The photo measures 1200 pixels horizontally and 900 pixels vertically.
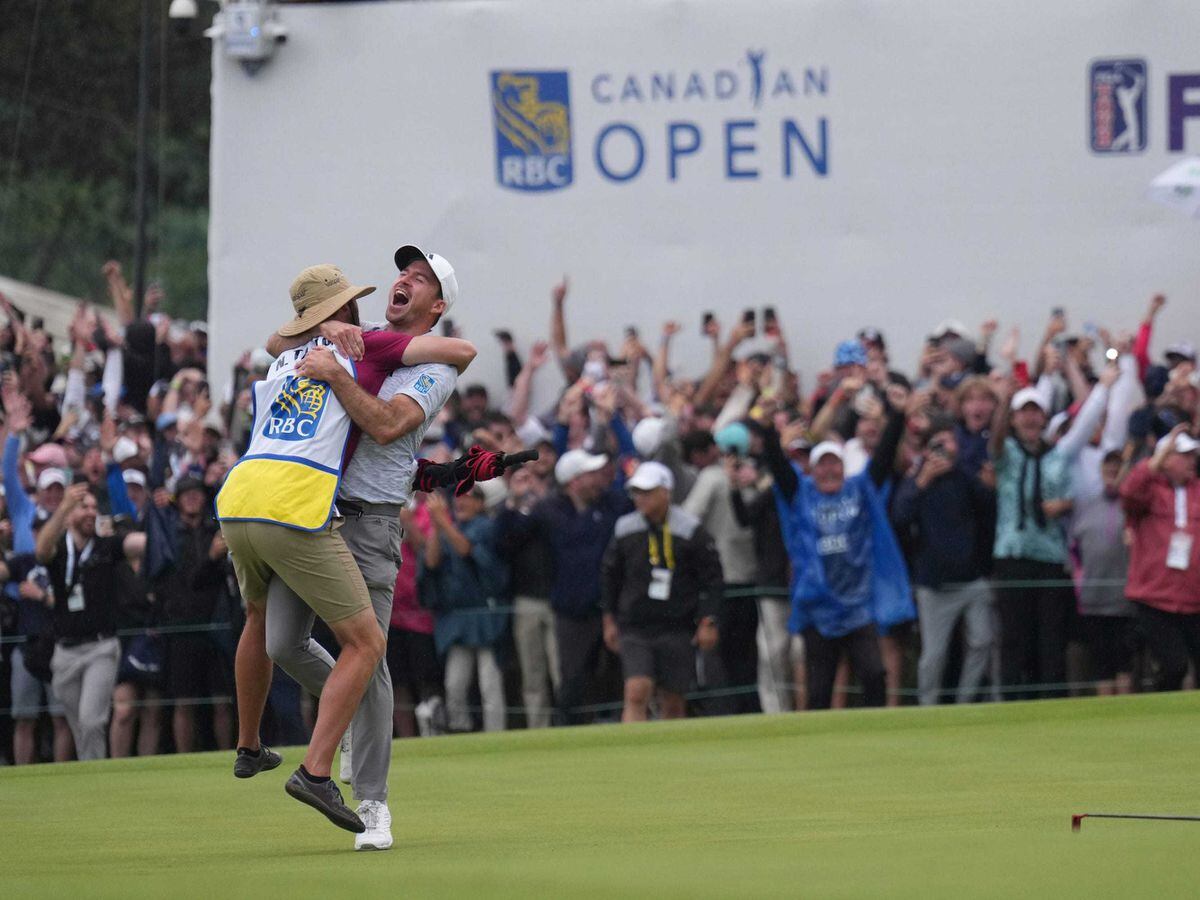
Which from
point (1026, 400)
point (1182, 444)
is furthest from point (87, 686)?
point (1182, 444)

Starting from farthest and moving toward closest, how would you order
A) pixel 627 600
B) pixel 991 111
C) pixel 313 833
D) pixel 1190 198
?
pixel 991 111
pixel 1190 198
pixel 627 600
pixel 313 833

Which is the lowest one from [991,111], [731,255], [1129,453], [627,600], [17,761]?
[17,761]

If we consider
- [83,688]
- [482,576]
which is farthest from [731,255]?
[83,688]

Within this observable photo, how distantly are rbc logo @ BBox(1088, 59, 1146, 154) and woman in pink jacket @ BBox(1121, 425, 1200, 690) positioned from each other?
5560mm

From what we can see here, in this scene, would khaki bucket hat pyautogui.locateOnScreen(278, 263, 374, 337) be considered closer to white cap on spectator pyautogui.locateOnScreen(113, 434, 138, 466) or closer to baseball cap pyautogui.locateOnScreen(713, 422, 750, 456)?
baseball cap pyautogui.locateOnScreen(713, 422, 750, 456)

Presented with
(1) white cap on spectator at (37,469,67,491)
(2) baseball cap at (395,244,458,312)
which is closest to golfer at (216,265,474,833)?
(2) baseball cap at (395,244,458,312)

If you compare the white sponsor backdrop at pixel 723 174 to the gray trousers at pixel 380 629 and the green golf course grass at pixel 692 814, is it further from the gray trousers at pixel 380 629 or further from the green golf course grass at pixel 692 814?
the gray trousers at pixel 380 629

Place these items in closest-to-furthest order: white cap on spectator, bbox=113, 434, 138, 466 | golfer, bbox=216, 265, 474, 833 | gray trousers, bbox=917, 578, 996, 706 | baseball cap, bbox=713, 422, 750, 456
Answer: golfer, bbox=216, 265, 474, 833
gray trousers, bbox=917, 578, 996, 706
baseball cap, bbox=713, 422, 750, 456
white cap on spectator, bbox=113, 434, 138, 466

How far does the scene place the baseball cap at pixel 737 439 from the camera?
14.2 metres

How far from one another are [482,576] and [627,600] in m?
1.16

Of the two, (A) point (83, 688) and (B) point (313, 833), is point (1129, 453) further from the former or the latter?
(B) point (313, 833)

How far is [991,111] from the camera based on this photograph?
59.9ft

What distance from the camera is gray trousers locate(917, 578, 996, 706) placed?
44.0 ft

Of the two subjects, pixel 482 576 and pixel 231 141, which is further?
pixel 231 141
